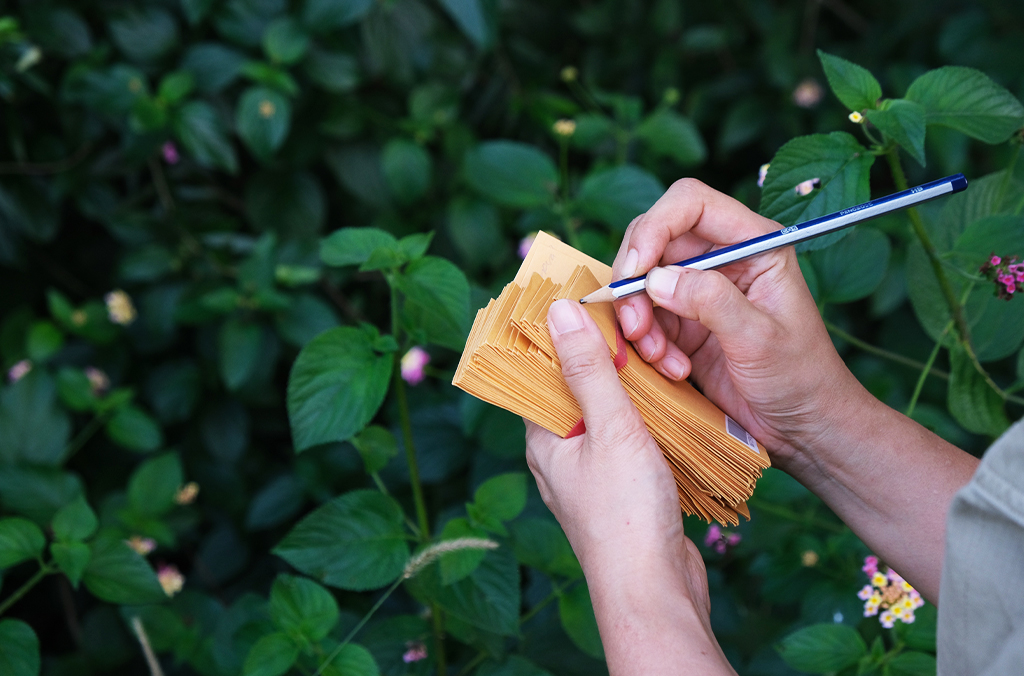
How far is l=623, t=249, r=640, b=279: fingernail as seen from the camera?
90 centimetres

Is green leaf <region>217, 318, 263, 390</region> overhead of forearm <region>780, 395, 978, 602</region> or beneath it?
beneath

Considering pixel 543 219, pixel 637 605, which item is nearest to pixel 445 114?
pixel 543 219

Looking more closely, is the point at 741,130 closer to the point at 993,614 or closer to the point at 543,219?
the point at 543,219

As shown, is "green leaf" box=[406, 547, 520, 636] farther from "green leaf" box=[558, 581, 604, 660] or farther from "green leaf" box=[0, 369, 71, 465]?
"green leaf" box=[0, 369, 71, 465]

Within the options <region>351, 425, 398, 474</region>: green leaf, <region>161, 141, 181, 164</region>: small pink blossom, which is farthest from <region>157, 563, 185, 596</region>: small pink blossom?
<region>161, 141, 181, 164</region>: small pink blossom

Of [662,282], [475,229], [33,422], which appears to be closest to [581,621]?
[662,282]

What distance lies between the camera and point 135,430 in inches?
60.8

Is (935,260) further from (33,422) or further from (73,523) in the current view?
(33,422)

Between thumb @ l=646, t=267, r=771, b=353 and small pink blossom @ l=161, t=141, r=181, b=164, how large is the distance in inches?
60.3

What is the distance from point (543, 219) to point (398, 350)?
692 mm

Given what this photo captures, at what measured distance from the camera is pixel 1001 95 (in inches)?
33.5

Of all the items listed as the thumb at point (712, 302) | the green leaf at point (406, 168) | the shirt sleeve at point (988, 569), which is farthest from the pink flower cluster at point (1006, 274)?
the green leaf at point (406, 168)

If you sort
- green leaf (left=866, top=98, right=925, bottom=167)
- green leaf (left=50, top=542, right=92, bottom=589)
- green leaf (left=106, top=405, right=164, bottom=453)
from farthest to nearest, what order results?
green leaf (left=106, top=405, right=164, bottom=453) → green leaf (left=50, top=542, right=92, bottom=589) → green leaf (left=866, top=98, right=925, bottom=167)

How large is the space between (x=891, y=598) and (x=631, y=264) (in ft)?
1.96
